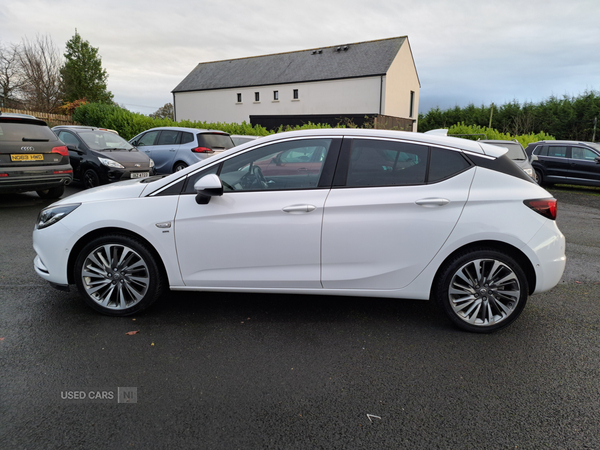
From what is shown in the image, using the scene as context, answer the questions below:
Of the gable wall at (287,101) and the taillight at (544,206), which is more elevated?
the gable wall at (287,101)

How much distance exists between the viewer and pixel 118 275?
3.78 m

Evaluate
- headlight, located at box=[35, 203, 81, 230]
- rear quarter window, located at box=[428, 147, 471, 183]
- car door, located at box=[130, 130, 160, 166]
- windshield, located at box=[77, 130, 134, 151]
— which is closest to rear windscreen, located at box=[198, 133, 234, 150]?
car door, located at box=[130, 130, 160, 166]

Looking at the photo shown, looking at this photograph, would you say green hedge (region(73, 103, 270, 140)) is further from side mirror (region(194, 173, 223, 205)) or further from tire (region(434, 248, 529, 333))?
tire (region(434, 248, 529, 333))

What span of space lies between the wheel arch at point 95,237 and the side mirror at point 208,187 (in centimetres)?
64

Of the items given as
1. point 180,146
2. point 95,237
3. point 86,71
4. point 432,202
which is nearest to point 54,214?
point 95,237

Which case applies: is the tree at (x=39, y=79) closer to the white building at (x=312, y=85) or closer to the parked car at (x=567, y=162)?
the white building at (x=312, y=85)

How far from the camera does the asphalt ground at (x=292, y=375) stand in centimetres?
238

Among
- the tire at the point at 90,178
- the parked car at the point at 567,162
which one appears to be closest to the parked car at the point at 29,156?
the tire at the point at 90,178

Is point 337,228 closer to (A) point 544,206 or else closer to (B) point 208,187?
(B) point 208,187

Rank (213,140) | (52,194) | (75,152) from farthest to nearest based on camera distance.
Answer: (213,140) < (75,152) < (52,194)

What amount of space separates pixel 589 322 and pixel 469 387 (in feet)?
5.92

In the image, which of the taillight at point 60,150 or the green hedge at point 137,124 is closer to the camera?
the taillight at point 60,150

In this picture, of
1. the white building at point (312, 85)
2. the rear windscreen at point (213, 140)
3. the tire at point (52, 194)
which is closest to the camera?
the tire at point (52, 194)

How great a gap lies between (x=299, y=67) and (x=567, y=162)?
32694mm
